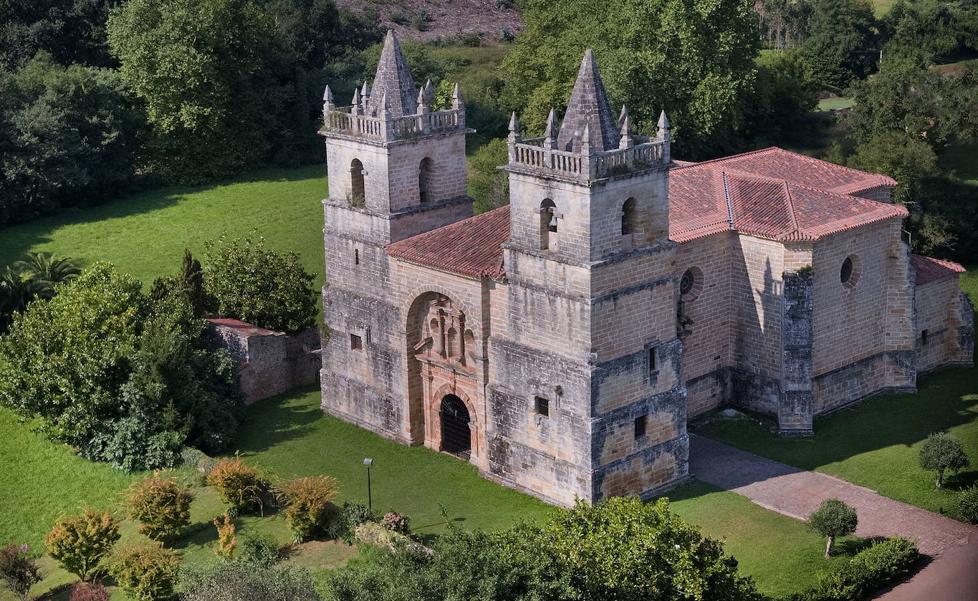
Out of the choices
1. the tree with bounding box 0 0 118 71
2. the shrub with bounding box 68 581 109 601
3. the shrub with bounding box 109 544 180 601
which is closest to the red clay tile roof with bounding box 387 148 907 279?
the shrub with bounding box 109 544 180 601

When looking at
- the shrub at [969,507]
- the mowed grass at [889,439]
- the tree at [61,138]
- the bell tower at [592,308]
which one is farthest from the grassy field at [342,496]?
the tree at [61,138]

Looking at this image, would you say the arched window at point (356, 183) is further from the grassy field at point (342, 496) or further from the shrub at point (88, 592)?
the shrub at point (88, 592)

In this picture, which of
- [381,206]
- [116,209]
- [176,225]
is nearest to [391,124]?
[381,206]

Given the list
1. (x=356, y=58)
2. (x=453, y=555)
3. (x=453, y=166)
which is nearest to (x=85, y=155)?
(x=356, y=58)

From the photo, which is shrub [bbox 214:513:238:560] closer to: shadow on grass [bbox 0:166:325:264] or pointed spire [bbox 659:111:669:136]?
pointed spire [bbox 659:111:669:136]

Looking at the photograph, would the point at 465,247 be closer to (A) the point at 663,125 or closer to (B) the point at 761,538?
(A) the point at 663,125

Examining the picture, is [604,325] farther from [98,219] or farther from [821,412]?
[98,219]

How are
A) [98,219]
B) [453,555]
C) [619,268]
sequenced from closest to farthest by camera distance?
[453,555]
[619,268]
[98,219]
